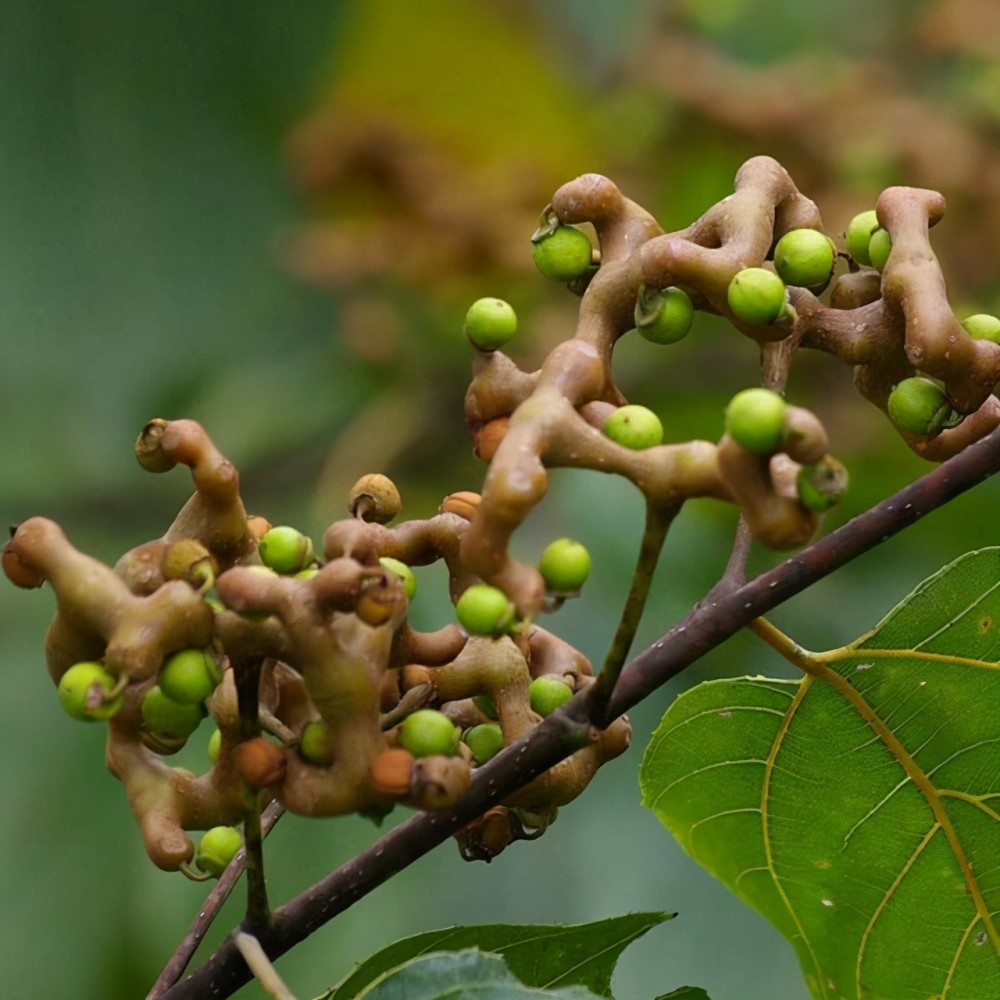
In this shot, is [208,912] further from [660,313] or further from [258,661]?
[660,313]

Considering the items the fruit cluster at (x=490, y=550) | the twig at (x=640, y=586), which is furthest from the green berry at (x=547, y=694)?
the twig at (x=640, y=586)

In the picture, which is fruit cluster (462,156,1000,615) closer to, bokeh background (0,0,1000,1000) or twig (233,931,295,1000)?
twig (233,931,295,1000)

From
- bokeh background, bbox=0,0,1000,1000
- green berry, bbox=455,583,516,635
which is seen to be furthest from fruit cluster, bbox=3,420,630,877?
bokeh background, bbox=0,0,1000,1000

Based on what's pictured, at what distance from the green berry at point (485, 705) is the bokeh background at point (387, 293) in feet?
4.01

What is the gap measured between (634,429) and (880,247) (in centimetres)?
29

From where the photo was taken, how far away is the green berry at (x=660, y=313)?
1.00m

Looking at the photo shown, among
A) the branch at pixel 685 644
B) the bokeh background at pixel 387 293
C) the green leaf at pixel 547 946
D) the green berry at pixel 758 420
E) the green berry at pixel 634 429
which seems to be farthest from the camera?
the bokeh background at pixel 387 293

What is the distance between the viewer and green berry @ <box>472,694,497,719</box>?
108 cm

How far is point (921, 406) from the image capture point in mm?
1016

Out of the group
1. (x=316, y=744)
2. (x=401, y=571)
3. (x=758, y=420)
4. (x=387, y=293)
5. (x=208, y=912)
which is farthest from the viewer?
(x=387, y=293)

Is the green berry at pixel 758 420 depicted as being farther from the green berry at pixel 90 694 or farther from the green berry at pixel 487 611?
the green berry at pixel 90 694

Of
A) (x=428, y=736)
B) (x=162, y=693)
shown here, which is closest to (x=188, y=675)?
(x=162, y=693)

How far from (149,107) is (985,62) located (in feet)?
7.17

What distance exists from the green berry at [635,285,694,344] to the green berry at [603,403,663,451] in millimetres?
117
